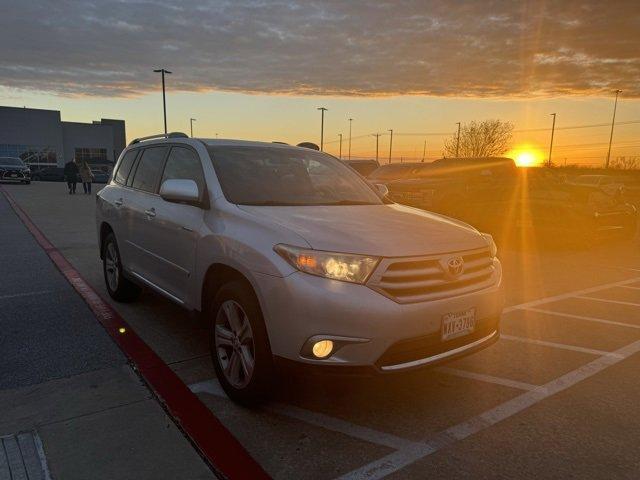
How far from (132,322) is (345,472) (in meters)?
3.02

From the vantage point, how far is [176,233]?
3.91 m

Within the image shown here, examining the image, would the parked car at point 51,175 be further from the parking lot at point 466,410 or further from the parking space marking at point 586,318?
the parking space marking at point 586,318

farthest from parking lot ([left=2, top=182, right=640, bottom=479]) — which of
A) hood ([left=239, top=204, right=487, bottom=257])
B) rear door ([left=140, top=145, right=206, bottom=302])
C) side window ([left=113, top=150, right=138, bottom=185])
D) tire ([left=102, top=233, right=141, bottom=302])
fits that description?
side window ([left=113, top=150, right=138, bottom=185])

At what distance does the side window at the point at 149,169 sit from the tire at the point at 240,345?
72.5 inches

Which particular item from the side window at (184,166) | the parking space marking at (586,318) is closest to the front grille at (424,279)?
the side window at (184,166)

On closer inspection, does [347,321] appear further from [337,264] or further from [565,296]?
[565,296]

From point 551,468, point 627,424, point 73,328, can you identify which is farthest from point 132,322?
point 627,424

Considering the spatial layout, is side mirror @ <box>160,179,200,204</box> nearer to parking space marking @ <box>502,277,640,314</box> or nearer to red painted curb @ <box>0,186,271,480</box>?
red painted curb @ <box>0,186,271,480</box>

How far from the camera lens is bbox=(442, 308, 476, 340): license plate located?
9.70 ft

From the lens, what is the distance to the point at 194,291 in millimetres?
3686

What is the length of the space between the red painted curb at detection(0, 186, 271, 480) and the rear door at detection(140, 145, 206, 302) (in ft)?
1.80

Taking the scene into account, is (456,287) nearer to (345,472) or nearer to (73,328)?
(345,472)

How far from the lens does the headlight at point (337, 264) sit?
2.76 metres

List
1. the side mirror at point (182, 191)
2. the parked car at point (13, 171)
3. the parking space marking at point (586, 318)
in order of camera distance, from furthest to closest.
A: the parked car at point (13, 171)
the parking space marking at point (586, 318)
the side mirror at point (182, 191)
